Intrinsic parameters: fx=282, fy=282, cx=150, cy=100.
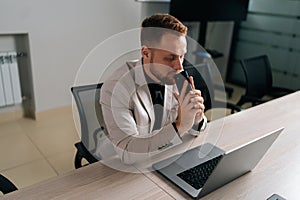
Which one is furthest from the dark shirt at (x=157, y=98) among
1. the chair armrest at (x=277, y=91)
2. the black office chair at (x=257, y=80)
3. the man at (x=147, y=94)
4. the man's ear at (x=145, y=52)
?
the chair armrest at (x=277, y=91)

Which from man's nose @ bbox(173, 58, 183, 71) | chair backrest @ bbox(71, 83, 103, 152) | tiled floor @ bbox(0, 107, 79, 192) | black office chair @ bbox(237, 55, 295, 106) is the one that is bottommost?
tiled floor @ bbox(0, 107, 79, 192)

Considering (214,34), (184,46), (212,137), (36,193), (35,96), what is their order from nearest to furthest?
(36,193)
(184,46)
(212,137)
(35,96)
(214,34)

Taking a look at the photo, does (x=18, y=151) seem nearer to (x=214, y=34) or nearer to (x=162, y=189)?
(x=162, y=189)

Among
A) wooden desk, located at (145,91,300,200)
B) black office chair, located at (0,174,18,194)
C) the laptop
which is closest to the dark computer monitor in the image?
wooden desk, located at (145,91,300,200)

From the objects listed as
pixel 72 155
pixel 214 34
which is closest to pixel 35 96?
pixel 72 155

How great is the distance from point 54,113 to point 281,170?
8.00 feet

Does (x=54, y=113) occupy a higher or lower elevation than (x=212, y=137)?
lower

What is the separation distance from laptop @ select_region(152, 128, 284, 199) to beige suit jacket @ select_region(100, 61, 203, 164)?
0.32 feet

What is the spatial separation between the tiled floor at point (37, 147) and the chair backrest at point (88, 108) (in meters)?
0.88

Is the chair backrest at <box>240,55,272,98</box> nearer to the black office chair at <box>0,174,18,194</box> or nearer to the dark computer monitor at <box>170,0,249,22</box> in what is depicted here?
the dark computer monitor at <box>170,0,249,22</box>

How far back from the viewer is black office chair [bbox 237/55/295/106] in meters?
2.38

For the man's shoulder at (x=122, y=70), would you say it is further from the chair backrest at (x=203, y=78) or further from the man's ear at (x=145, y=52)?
the chair backrest at (x=203, y=78)

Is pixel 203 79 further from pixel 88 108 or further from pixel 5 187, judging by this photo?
pixel 5 187

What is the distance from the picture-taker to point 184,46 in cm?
103
